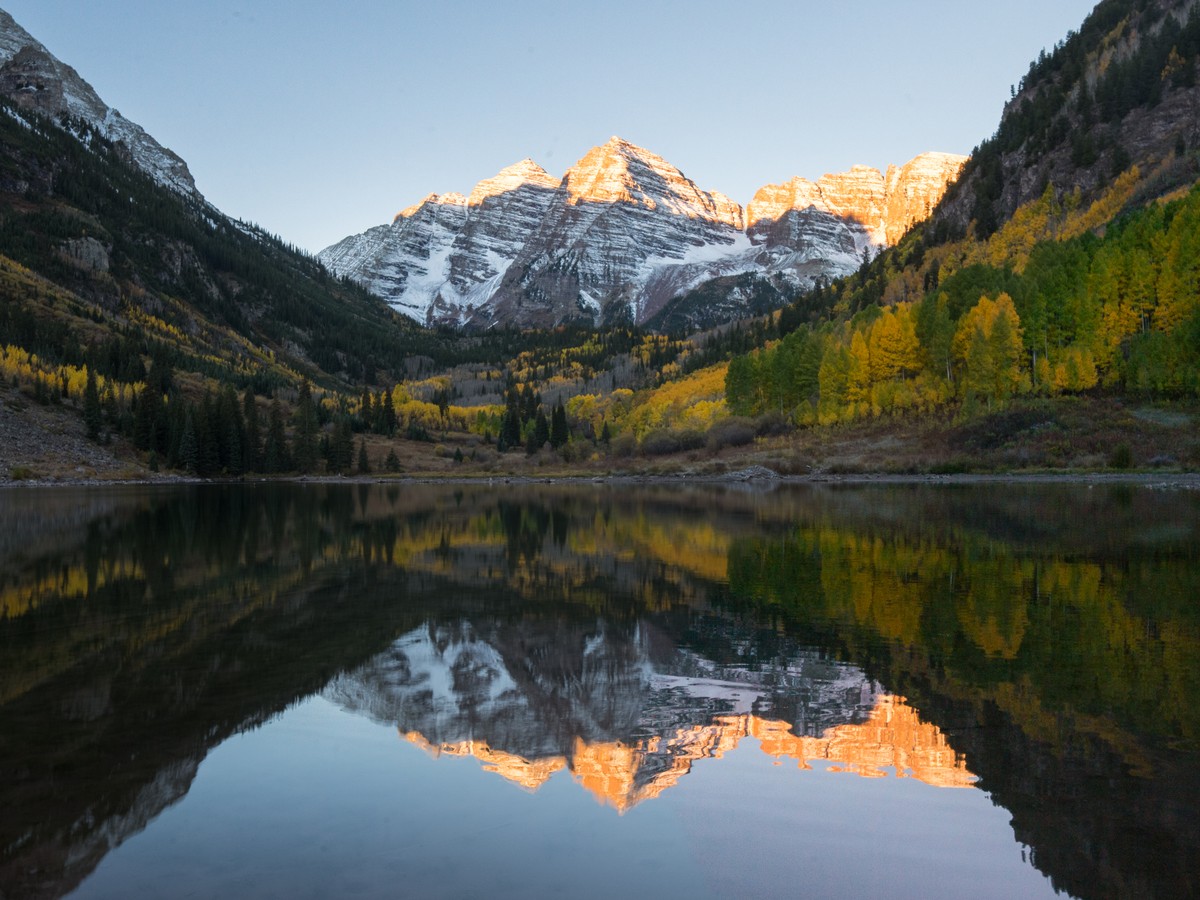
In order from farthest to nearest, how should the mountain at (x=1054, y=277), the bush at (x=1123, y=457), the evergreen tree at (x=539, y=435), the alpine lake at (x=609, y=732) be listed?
the evergreen tree at (x=539, y=435) → the mountain at (x=1054, y=277) → the bush at (x=1123, y=457) → the alpine lake at (x=609, y=732)

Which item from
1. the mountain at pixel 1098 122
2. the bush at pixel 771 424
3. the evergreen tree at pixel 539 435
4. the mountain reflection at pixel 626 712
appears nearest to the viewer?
the mountain reflection at pixel 626 712

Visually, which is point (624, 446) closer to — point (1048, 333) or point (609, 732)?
point (1048, 333)

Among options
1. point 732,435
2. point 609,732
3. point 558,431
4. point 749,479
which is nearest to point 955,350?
point 749,479

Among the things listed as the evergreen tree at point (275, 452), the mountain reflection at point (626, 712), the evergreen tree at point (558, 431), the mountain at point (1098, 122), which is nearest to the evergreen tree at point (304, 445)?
the evergreen tree at point (275, 452)

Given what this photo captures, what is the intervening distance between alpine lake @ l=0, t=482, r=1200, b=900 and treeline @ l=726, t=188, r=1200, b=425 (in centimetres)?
5914

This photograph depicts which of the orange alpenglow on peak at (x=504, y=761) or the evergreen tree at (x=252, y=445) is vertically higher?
the evergreen tree at (x=252, y=445)

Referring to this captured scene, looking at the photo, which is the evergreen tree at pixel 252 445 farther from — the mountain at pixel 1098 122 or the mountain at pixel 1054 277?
the mountain at pixel 1098 122

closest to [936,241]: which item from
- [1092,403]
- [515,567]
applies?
[1092,403]

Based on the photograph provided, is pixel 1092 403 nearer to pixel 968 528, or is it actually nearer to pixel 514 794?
pixel 968 528

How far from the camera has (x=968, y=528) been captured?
3378 centimetres

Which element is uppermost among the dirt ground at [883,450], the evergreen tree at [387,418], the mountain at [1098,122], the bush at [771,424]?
the mountain at [1098,122]

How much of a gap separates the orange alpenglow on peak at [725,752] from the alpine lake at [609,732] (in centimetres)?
5

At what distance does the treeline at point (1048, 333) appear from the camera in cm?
7250

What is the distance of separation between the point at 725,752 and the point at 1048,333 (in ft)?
281
